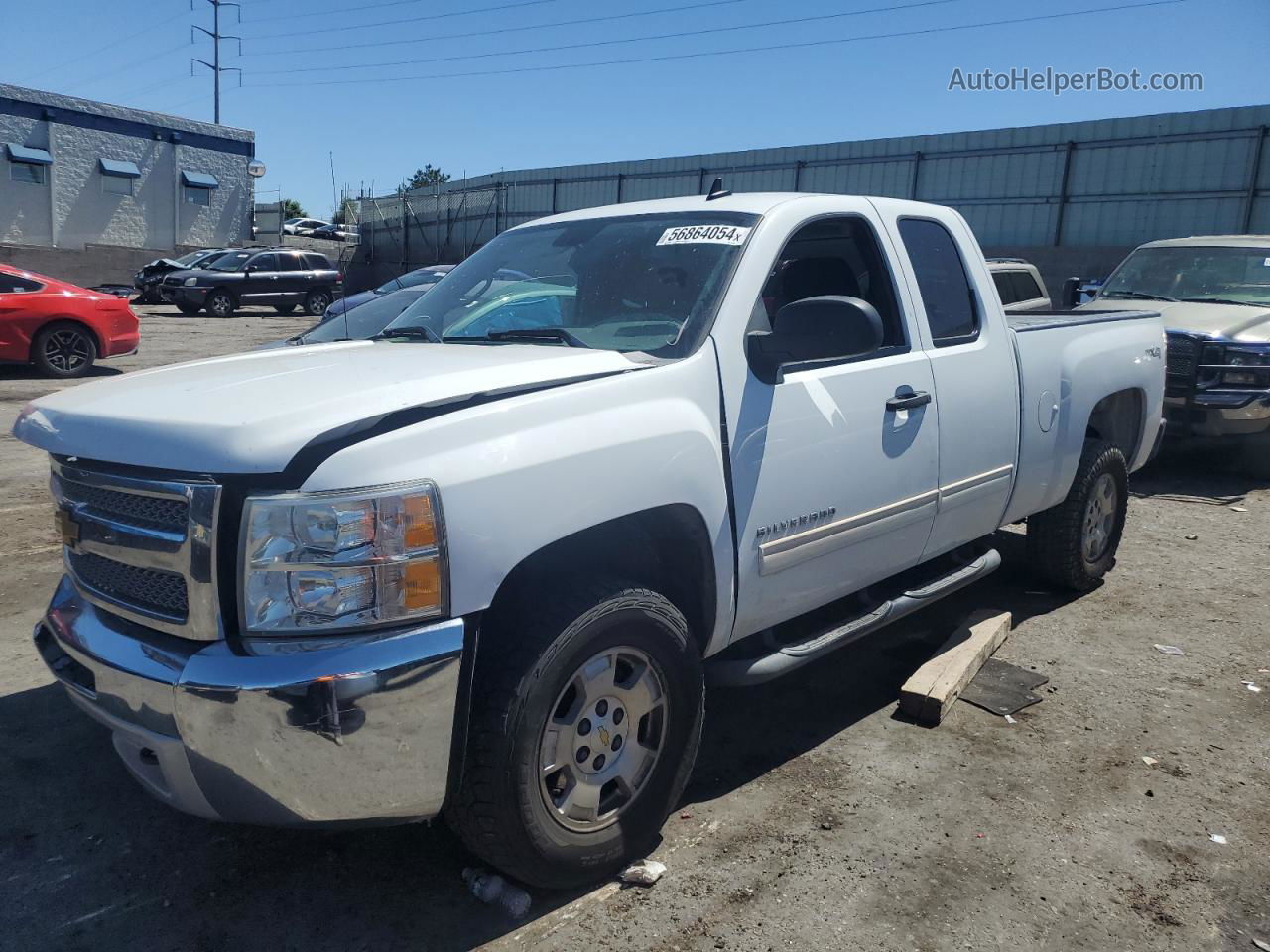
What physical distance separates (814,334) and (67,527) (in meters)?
2.25

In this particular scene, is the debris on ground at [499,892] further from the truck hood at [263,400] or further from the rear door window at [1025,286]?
the rear door window at [1025,286]

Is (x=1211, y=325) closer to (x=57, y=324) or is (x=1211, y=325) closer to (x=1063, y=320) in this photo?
(x=1063, y=320)

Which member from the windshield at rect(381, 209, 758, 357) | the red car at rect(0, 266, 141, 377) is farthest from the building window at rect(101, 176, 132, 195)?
the windshield at rect(381, 209, 758, 357)

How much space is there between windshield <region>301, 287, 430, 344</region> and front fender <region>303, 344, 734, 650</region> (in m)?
3.92

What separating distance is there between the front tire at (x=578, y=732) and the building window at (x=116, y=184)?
3859cm

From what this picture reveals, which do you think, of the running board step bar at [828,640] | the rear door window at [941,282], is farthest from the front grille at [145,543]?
the rear door window at [941,282]

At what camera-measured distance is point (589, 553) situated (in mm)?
2965

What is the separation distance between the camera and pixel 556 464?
262cm

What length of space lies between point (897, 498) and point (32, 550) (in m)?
5.01

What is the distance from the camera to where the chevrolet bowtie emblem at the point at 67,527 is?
2.80 m

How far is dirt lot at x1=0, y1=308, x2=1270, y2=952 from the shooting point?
2.75 metres

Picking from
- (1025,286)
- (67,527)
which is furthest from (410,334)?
(1025,286)

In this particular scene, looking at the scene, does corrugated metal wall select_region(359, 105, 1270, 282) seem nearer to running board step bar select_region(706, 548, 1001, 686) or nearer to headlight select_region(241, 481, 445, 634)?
running board step bar select_region(706, 548, 1001, 686)

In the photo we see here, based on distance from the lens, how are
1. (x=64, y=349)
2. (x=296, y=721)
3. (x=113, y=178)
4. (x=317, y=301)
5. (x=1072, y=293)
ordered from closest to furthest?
(x=296, y=721), (x=1072, y=293), (x=64, y=349), (x=317, y=301), (x=113, y=178)
